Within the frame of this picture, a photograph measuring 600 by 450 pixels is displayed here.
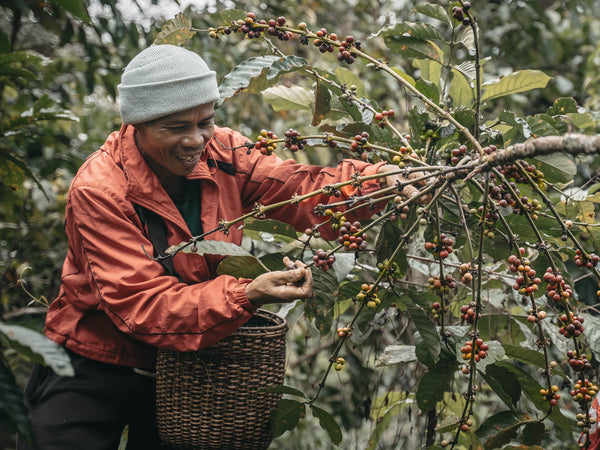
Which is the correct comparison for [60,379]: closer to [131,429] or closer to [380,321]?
[131,429]

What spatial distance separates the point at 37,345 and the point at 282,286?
2.07ft

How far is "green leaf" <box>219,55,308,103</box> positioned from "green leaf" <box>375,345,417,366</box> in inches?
30.2

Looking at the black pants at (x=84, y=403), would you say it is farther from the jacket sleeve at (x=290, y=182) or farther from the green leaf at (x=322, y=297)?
the jacket sleeve at (x=290, y=182)

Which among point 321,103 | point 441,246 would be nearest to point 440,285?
point 441,246

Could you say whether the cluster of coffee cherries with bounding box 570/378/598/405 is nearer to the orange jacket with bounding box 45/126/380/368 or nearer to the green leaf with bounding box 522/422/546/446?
the green leaf with bounding box 522/422/546/446

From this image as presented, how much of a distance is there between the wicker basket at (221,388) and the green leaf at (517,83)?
2.94 feet

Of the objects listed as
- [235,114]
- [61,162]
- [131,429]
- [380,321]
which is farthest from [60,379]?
[235,114]

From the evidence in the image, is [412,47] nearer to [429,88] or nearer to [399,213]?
[429,88]

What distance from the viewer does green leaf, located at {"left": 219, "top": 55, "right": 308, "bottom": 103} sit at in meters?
1.43

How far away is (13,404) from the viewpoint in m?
0.78

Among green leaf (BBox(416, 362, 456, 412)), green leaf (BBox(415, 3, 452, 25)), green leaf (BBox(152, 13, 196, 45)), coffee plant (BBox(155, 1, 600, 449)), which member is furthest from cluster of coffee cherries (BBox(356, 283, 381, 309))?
green leaf (BBox(152, 13, 196, 45))

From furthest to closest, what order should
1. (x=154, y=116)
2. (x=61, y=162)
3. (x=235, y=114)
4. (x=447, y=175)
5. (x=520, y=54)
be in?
(x=520, y=54)
(x=235, y=114)
(x=61, y=162)
(x=154, y=116)
(x=447, y=175)

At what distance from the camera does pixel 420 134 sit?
153 cm

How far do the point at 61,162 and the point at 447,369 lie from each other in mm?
2303
